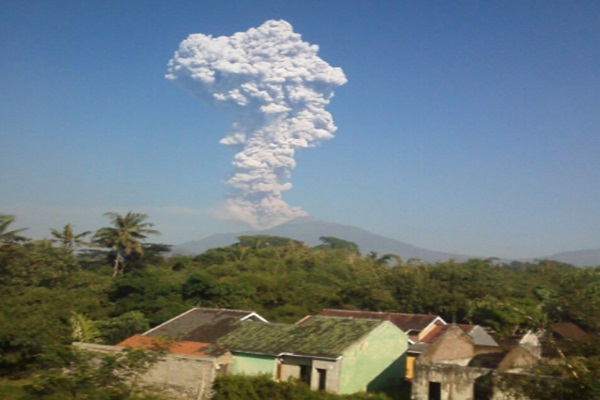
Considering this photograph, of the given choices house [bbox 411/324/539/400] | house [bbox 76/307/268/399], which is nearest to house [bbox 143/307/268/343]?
house [bbox 76/307/268/399]

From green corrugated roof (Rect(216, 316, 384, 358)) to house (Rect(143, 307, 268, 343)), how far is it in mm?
1545

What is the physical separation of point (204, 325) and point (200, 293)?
292 inches

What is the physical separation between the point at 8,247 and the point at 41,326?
35.2 ft

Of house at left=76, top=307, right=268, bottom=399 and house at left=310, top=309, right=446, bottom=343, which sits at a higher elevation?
house at left=310, top=309, right=446, bottom=343

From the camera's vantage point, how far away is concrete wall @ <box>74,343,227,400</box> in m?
20.6

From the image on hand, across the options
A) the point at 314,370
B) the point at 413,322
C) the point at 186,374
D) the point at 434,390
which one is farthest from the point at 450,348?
the point at 186,374

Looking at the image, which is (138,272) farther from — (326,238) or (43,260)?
(326,238)

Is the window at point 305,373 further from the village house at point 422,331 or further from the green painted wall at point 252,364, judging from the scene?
the village house at point 422,331

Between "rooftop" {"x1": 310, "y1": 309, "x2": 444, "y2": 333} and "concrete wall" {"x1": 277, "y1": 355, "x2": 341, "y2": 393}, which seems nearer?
"concrete wall" {"x1": 277, "y1": 355, "x2": 341, "y2": 393}

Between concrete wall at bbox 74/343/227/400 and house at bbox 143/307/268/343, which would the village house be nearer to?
house at bbox 143/307/268/343

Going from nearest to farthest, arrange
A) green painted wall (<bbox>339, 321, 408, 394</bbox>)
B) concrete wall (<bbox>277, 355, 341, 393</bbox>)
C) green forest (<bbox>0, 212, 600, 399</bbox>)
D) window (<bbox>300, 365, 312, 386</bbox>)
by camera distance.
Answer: concrete wall (<bbox>277, 355, 341, 393</bbox>), green painted wall (<bbox>339, 321, 408, 394</bbox>), window (<bbox>300, 365, 312, 386</bbox>), green forest (<bbox>0, 212, 600, 399</bbox>)

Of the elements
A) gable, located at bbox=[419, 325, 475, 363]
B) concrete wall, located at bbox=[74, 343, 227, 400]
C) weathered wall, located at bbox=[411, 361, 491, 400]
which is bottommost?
concrete wall, located at bbox=[74, 343, 227, 400]

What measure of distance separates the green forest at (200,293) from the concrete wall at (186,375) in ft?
10.8

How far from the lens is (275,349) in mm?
22234
